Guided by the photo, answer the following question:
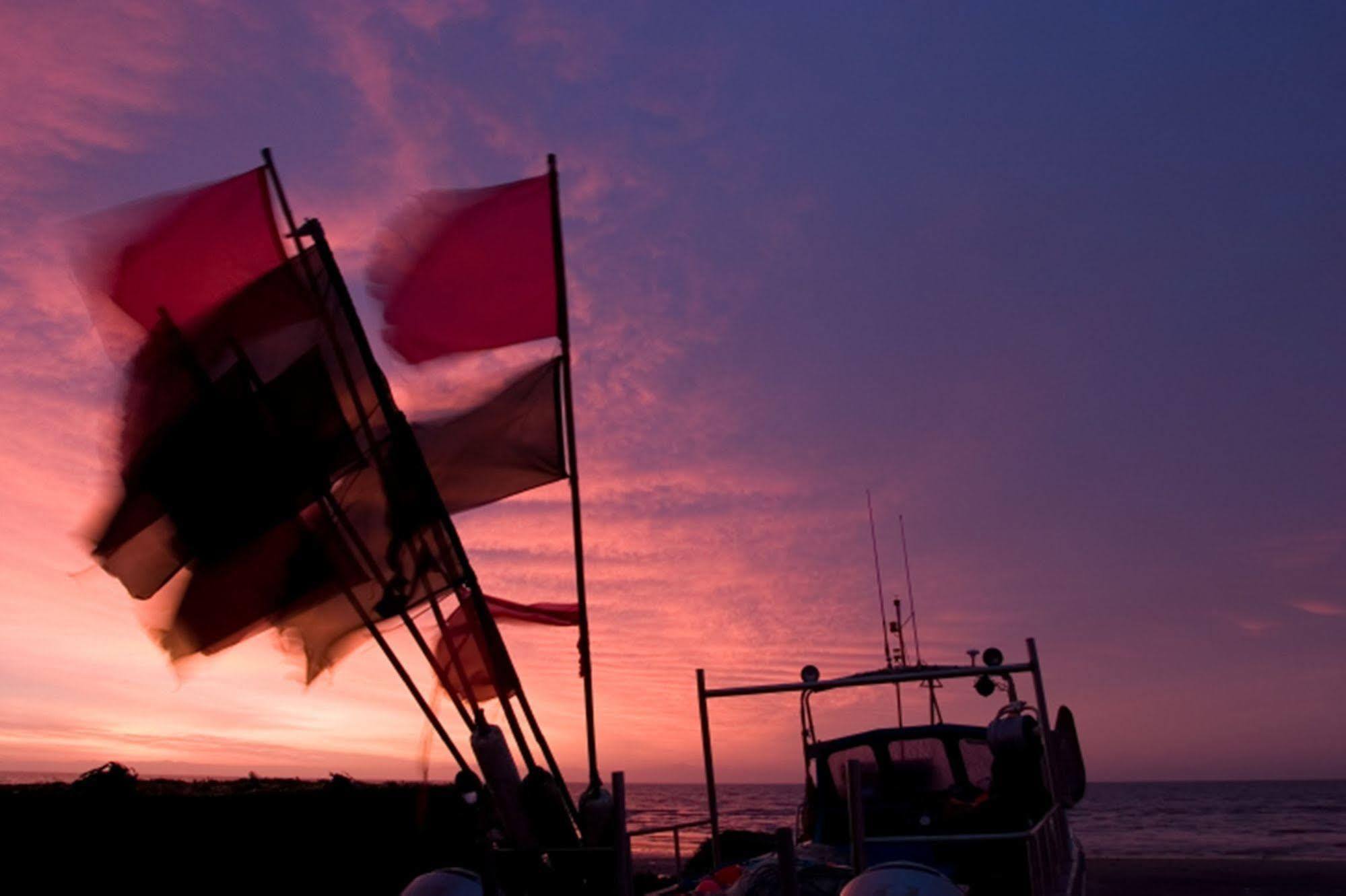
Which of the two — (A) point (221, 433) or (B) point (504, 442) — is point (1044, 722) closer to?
(B) point (504, 442)

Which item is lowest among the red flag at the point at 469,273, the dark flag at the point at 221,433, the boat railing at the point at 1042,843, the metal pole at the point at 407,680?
the boat railing at the point at 1042,843

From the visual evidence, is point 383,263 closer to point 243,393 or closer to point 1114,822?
point 243,393

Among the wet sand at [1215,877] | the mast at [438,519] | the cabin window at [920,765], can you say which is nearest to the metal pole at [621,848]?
the mast at [438,519]

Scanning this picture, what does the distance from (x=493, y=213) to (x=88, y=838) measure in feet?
51.5

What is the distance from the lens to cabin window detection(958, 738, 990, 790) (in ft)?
35.0

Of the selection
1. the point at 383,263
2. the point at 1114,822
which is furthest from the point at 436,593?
the point at 1114,822

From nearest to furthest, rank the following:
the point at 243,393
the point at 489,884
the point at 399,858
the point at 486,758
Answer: the point at 489,884
the point at 486,758
the point at 243,393
the point at 399,858

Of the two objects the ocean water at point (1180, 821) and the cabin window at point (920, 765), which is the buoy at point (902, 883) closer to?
the cabin window at point (920, 765)

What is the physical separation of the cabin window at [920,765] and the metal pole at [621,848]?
4723 mm

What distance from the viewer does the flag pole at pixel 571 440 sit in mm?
9891

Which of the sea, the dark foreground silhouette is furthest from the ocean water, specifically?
the dark foreground silhouette

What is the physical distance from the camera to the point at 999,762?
892cm

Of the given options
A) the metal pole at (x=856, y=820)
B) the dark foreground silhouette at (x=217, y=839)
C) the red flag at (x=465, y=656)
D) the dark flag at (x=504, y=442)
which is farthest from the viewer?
the dark foreground silhouette at (x=217, y=839)

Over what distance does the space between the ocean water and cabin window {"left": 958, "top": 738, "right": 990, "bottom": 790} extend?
1471 inches
